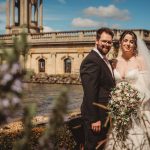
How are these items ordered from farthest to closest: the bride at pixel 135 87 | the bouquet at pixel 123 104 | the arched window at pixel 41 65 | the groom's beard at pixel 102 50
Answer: the arched window at pixel 41 65, the bride at pixel 135 87, the bouquet at pixel 123 104, the groom's beard at pixel 102 50

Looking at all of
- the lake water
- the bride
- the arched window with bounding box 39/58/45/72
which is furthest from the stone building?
the bride

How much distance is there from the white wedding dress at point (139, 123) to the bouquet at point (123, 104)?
0.13m

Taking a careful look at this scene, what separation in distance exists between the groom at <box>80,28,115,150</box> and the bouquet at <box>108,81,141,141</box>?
9cm

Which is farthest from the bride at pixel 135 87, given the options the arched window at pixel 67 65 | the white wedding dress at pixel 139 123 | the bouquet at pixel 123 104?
the arched window at pixel 67 65

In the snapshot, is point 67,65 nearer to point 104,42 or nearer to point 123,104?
point 123,104

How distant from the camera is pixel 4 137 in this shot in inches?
231

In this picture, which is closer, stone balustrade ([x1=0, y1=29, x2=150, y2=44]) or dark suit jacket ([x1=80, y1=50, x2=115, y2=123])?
dark suit jacket ([x1=80, y1=50, x2=115, y2=123])

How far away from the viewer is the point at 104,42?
497 cm

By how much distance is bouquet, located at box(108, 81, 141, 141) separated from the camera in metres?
5.20

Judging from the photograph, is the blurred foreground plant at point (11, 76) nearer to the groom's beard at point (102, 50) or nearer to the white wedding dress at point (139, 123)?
the groom's beard at point (102, 50)

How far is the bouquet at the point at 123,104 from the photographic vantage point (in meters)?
5.20

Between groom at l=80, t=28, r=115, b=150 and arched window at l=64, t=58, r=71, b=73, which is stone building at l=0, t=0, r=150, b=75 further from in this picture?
groom at l=80, t=28, r=115, b=150

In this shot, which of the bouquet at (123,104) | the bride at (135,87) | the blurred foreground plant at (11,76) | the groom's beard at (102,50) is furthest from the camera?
the bride at (135,87)

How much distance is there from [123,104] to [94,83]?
593 mm
